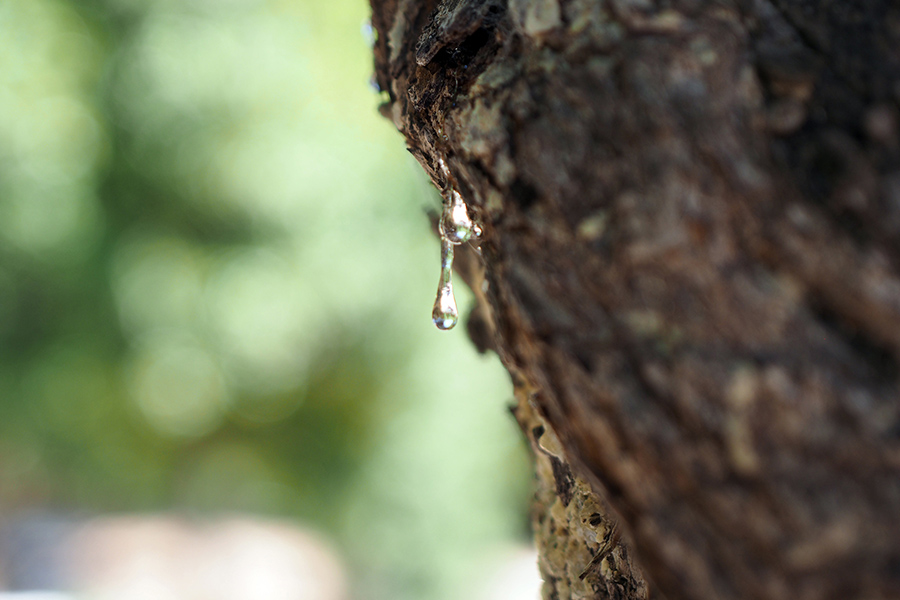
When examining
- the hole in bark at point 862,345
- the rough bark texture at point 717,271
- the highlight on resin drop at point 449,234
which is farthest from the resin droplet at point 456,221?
the hole in bark at point 862,345

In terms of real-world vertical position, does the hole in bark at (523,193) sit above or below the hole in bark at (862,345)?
above

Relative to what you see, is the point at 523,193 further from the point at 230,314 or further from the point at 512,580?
the point at 512,580

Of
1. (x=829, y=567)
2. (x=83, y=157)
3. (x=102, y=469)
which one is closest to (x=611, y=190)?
(x=829, y=567)

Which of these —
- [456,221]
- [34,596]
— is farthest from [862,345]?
[34,596]

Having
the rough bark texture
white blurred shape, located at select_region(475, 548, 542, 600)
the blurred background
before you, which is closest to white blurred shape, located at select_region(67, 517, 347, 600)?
the blurred background

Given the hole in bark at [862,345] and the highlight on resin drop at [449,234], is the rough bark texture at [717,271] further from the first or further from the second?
the highlight on resin drop at [449,234]

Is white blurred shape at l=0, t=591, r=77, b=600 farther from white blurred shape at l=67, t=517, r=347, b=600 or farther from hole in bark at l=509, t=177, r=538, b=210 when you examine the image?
hole in bark at l=509, t=177, r=538, b=210
